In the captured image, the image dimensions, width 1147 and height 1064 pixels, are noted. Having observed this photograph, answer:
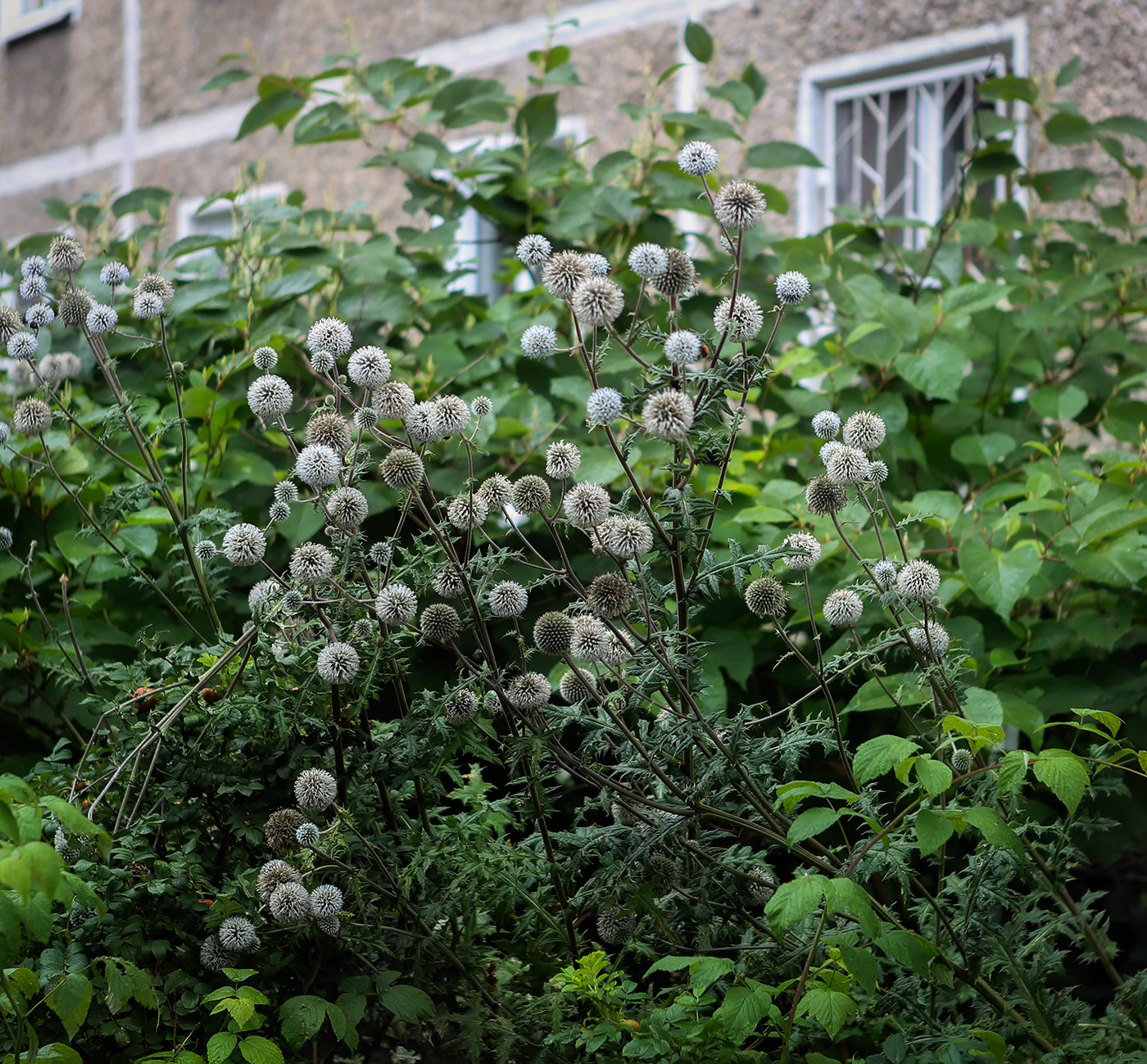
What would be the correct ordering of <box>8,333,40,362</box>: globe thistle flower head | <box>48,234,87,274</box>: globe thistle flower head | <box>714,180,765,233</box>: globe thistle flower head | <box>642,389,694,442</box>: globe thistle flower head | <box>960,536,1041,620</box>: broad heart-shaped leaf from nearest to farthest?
<box>642,389,694,442</box>: globe thistle flower head → <box>714,180,765,233</box>: globe thistle flower head → <box>8,333,40,362</box>: globe thistle flower head → <box>48,234,87,274</box>: globe thistle flower head → <box>960,536,1041,620</box>: broad heart-shaped leaf

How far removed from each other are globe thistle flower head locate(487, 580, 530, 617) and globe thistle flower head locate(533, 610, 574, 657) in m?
0.04

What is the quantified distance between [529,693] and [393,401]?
1.58 feet

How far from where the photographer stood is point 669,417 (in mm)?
1442

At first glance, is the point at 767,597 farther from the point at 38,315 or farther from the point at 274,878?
the point at 38,315

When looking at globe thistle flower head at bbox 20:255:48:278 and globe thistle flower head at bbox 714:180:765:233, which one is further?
globe thistle flower head at bbox 20:255:48:278

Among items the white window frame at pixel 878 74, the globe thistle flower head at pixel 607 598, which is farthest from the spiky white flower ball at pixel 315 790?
the white window frame at pixel 878 74

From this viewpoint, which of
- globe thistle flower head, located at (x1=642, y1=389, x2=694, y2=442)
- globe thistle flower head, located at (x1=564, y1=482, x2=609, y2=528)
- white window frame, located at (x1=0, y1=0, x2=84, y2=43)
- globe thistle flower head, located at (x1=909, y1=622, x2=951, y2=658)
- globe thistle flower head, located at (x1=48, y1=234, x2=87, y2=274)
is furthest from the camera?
white window frame, located at (x1=0, y1=0, x2=84, y2=43)

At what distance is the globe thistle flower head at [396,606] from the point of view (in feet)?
5.17

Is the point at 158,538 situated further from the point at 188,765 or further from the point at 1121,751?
the point at 1121,751

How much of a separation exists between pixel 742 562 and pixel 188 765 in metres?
0.96

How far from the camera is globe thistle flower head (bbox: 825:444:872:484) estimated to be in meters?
1.67

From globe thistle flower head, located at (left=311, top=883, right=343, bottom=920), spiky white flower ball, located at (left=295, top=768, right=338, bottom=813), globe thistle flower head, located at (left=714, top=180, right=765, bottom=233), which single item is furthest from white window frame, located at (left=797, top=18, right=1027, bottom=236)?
globe thistle flower head, located at (left=311, top=883, right=343, bottom=920)

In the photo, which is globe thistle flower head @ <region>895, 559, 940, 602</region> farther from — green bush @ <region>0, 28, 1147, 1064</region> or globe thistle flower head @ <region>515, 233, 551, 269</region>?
globe thistle flower head @ <region>515, 233, 551, 269</region>

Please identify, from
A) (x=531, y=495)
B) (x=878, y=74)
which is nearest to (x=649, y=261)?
(x=531, y=495)
